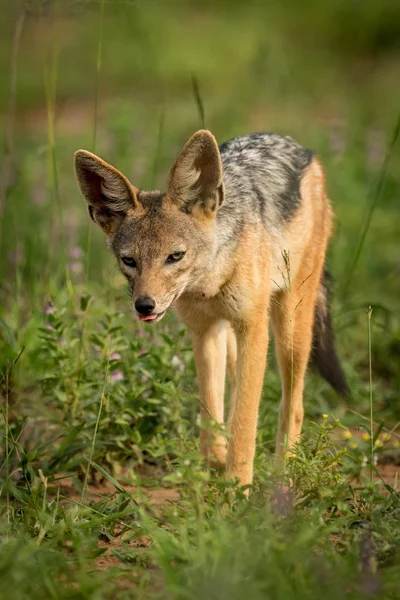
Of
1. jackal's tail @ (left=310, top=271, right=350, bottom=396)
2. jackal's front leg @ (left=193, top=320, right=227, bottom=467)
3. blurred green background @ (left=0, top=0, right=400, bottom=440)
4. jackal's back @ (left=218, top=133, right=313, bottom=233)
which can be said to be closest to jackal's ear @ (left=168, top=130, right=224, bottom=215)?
jackal's back @ (left=218, top=133, right=313, bottom=233)

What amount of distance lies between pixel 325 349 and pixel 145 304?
6.22 feet

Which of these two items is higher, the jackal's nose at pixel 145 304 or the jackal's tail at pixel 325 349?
the jackal's nose at pixel 145 304

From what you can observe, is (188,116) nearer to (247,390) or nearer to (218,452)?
(218,452)

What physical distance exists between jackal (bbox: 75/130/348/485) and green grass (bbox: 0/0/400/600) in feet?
0.83

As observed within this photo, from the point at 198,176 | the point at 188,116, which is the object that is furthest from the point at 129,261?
the point at 188,116

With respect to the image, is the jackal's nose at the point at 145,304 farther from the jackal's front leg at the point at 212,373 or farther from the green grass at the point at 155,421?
the jackal's front leg at the point at 212,373

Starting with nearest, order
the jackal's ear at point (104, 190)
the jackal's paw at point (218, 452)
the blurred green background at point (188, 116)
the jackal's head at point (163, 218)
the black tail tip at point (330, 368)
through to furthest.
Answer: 1. the jackal's head at point (163, 218)
2. the jackal's ear at point (104, 190)
3. the jackal's paw at point (218, 452)
4. the black tail tip at point (330, 368)
5. the blurred green background at point (188, 116)

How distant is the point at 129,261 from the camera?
4.84 metres

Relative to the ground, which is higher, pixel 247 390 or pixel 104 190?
pixel 104 190

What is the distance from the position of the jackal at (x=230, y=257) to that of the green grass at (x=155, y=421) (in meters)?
0.25

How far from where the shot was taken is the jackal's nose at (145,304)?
456cm

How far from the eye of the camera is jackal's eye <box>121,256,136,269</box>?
4812 mm

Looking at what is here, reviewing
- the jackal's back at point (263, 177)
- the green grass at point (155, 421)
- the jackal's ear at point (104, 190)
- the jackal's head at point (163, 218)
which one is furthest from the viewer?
the jackal's back at point (263, 177)

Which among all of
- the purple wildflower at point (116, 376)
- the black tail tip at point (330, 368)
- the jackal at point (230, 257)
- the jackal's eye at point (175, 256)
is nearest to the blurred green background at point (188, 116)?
the black tail tip at point (330, 368)
